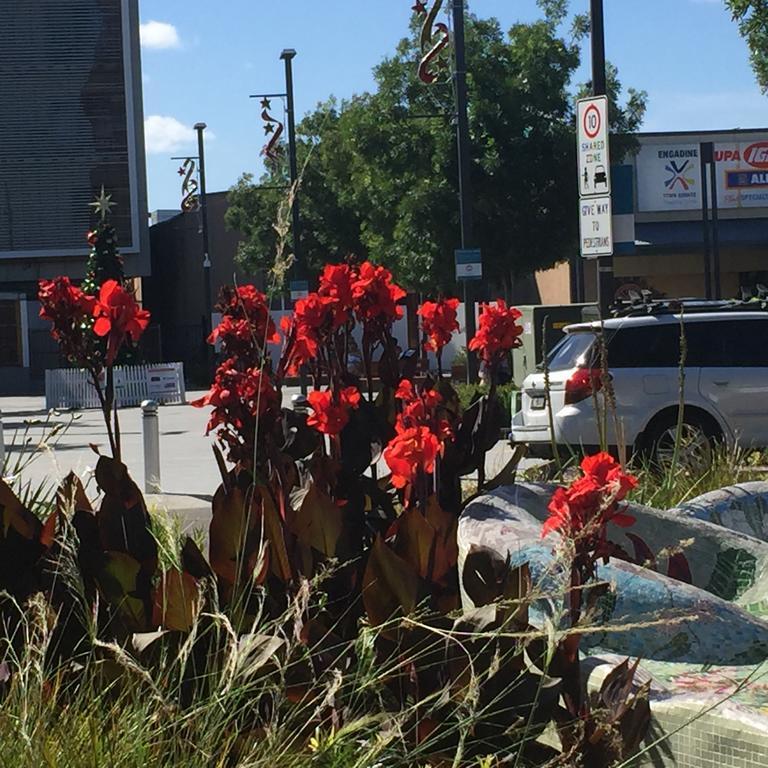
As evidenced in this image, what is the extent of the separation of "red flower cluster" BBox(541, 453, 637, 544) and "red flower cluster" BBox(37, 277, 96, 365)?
2.12m

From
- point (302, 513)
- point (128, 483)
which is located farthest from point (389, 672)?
point (128, 483)

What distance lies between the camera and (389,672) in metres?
2.92

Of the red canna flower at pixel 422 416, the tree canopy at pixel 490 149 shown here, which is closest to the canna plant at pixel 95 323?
the red canna flower at pixel 422 416

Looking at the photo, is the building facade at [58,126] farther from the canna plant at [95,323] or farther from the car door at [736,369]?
the canna plant at [95,323]

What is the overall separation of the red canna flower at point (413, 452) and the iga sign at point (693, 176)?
43.6 metres

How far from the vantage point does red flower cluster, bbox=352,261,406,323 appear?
15.9 feet

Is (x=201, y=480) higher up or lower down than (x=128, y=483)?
lower down

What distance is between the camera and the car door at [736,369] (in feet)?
45.7

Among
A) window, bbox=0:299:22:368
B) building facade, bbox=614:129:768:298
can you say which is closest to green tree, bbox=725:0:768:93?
building facade, bbox=614:129:768:298

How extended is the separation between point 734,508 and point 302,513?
2.39 meters

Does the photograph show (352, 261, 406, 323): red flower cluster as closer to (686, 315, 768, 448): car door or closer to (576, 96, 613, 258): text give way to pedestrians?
(576, 96, 613, 258): text give way to pedestrians

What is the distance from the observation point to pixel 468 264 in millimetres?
23766

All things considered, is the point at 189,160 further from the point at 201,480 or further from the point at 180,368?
the point at 201,480

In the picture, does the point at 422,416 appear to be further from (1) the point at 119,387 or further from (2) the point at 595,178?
(1) the point at 119,387
